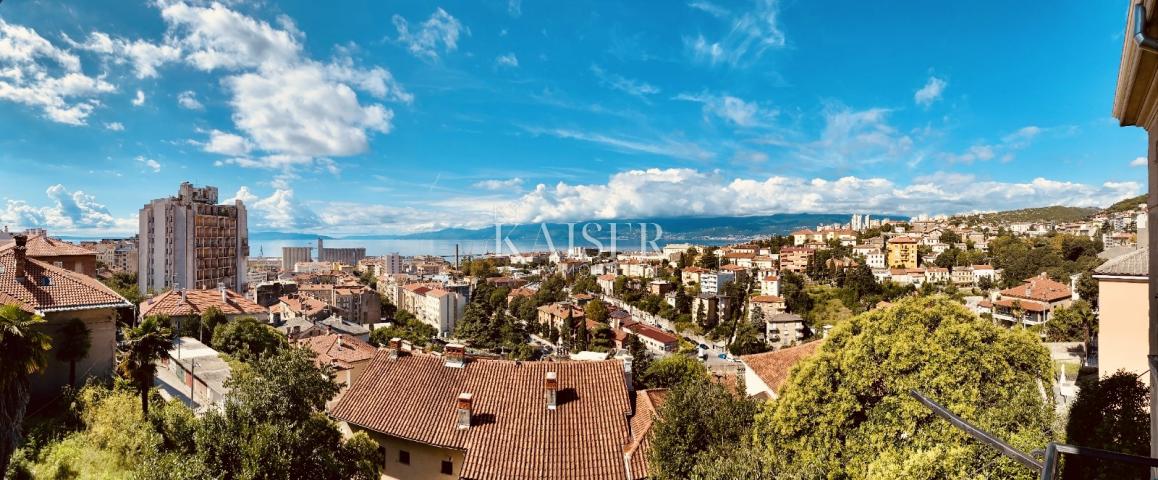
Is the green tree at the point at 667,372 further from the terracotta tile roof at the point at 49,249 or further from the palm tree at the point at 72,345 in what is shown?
the terracotta tile roof at the point at 49,249

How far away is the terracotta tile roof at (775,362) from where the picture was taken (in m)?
14.5

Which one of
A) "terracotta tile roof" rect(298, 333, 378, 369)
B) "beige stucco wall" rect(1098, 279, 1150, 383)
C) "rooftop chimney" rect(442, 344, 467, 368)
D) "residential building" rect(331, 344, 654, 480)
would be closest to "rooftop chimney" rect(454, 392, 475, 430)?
"residential building" rect(331, 344, 654, 480)

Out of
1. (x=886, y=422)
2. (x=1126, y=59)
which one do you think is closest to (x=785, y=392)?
(x=886, y=422)

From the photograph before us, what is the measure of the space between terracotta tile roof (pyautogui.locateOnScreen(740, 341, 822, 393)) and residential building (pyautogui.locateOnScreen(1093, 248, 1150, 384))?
19.2 feet

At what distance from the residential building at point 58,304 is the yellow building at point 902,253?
91.0 metres

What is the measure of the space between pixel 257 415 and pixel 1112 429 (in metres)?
10.2

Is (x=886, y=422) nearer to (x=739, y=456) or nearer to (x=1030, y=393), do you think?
(x=1030, y=393)

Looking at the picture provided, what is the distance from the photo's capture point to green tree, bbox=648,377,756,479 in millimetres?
8492

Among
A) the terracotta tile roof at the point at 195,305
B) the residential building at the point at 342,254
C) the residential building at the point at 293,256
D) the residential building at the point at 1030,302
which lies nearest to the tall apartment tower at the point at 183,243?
the terracotta tile roof at the point at 195,305

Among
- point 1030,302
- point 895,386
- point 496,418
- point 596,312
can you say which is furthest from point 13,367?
point 1030,302

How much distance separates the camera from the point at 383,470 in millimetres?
11367

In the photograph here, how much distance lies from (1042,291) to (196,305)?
67922 mm

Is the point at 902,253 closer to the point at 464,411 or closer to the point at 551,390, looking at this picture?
the point at 551,390

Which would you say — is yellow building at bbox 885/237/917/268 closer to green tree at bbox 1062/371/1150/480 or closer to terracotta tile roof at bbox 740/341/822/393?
terracotta tile roof at bbox 740/341/822/393
